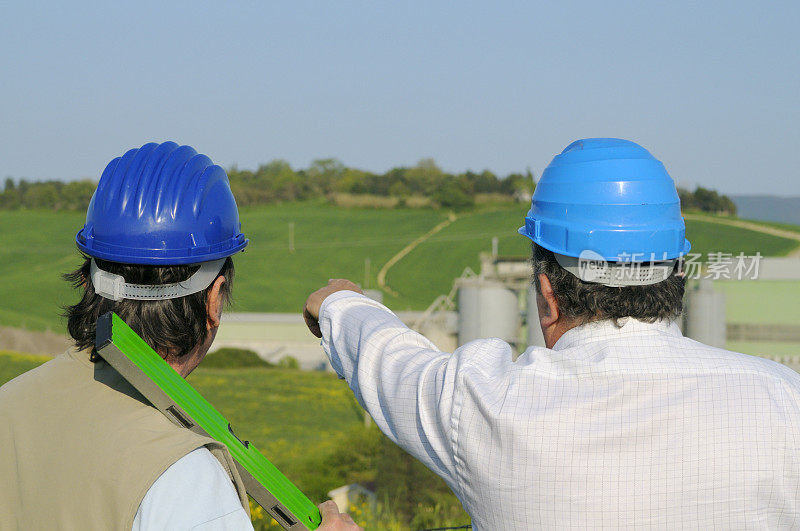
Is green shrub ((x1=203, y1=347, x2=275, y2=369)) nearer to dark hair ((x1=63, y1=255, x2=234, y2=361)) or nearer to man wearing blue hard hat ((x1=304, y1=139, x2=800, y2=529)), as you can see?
dark hair ((x1=63, y1=255, x2=234, y2=361))

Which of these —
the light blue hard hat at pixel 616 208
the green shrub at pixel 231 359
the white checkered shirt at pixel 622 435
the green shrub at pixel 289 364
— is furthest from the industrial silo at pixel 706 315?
the green shrub at pixel 231 359

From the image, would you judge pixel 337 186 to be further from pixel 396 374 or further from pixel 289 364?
pixel 396 374

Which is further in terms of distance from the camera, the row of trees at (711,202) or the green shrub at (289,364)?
the row of trees at (711,202)

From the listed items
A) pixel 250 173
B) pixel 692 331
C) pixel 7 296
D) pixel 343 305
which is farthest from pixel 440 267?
pixel 343 305

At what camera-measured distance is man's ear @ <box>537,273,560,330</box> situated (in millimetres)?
1994

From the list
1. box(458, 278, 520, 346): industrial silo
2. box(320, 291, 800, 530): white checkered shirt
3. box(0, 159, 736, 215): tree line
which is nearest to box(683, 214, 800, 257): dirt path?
box(0, 159, 736, 215): tree line

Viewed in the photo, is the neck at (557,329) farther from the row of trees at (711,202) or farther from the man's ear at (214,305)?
the row of trees at (711,202)

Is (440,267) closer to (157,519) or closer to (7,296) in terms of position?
(7,296)

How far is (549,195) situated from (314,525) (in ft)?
3.51

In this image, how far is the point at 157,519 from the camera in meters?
1.42

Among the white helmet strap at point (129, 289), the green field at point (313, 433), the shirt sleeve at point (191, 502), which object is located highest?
the white helmet strap at point (129, 289)

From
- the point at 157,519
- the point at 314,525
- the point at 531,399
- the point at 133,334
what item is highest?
the point at 133,334

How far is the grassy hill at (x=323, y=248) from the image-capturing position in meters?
55.3

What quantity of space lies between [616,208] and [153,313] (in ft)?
A: 3.94
